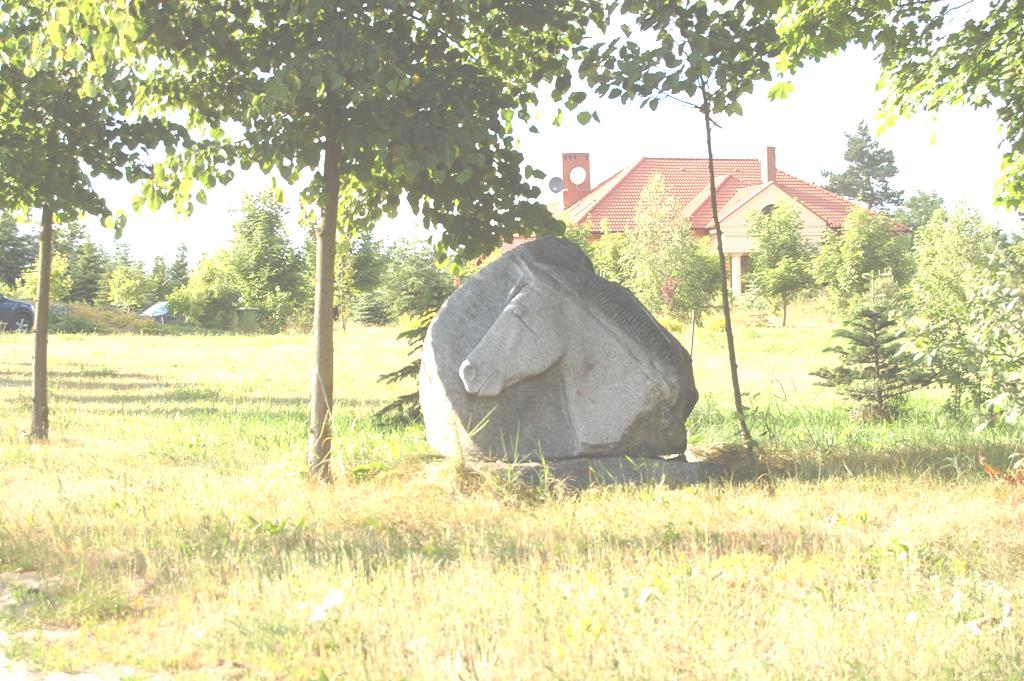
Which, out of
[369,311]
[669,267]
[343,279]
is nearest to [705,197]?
[669,267]

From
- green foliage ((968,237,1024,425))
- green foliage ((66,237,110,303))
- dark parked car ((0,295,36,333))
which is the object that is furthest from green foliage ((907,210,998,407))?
green foliage ((66,237,110,303))

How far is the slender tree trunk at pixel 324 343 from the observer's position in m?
7.13

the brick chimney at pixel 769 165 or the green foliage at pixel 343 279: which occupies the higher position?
the brick chimney at pixel 769 165

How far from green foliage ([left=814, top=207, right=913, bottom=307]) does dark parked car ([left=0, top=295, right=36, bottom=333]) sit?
1165 inches

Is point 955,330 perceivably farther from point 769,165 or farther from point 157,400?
point 769,165

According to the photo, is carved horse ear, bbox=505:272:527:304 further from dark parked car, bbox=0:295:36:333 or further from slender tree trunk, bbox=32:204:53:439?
dark parked car, bbox=0:295:36:333

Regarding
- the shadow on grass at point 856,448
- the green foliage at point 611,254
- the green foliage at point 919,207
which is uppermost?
the green foliage at point 919,207

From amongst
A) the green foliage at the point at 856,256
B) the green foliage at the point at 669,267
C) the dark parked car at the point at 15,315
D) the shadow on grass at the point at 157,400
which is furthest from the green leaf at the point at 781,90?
the dark parked car at the point at 15,315

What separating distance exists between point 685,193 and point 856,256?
15.1 m

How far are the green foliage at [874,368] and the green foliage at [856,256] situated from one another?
87.3ft

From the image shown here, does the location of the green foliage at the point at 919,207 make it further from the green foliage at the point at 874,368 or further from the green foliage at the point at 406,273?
the green foliage at the point at 874,368

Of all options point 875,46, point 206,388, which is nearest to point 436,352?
point 875,46

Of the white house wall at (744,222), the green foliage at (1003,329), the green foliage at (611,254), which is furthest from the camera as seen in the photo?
the white house wall at (744,222)

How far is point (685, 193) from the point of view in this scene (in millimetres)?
51844
